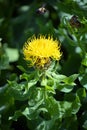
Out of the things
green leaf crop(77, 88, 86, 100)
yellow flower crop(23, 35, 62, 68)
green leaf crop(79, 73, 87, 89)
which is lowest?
green leaf crop(77, 88, 86, 100)

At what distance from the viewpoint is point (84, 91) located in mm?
1813

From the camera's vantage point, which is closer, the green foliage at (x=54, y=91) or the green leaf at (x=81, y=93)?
the green foliage at (x=54, y=91)

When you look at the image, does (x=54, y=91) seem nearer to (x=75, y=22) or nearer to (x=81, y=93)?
(x=81, y=93)

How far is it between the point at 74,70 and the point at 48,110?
0.47m

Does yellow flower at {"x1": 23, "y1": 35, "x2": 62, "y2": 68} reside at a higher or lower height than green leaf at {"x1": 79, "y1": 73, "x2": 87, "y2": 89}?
higher

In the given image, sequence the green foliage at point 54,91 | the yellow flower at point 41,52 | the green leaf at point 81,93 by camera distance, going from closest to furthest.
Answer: the yellow flower at point 41,52 < the green foliage at point 54,91 < the green leaf at point 81,93

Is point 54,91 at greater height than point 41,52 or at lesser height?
lesser

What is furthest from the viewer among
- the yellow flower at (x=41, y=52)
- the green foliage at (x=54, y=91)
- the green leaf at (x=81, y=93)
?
the green leaf at (x=81, y=93)

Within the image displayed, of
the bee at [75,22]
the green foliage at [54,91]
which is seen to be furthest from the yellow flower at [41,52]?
the bee at [75,22]

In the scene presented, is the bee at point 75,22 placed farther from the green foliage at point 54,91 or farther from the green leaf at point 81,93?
the green leaf at point 81,93

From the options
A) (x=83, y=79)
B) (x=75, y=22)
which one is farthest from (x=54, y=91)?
(x=75, y=22)

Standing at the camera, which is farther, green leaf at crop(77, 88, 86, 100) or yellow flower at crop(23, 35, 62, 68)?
green leaf at crop(77, 88, 86, 100)

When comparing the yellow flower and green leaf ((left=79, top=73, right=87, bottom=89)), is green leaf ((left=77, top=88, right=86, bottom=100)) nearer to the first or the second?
green leaf ((left=79, top=73, right=87, bottom=89))

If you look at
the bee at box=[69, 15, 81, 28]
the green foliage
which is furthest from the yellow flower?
the bee at box=[69, 15, 81, 28]
